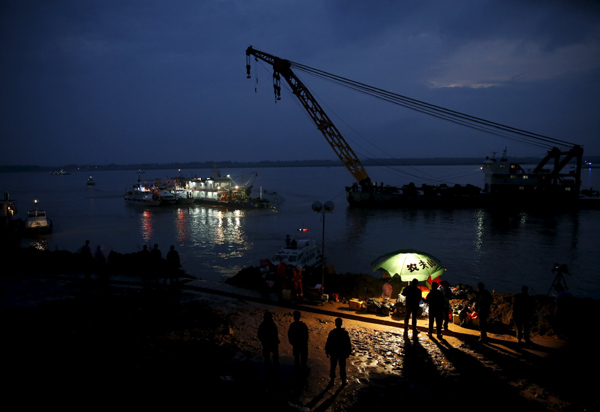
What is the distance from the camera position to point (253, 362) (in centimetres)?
622

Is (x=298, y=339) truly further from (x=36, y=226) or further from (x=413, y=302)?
(x=36, y=226)

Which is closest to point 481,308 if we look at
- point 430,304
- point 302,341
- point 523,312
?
point 523,312

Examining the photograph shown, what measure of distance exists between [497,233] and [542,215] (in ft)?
62.4

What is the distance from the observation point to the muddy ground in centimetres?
514

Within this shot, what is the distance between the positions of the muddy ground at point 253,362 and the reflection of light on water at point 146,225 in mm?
23100

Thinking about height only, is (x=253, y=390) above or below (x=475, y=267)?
above

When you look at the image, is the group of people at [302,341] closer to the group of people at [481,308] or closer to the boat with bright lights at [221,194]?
the group of people at [481,308]

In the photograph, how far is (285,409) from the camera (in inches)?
191

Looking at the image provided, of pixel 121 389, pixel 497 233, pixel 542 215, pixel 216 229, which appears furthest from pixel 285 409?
pixel 542 215

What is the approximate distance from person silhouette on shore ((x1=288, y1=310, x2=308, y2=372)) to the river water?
24.6 ft

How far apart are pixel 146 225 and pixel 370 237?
78.2 ft

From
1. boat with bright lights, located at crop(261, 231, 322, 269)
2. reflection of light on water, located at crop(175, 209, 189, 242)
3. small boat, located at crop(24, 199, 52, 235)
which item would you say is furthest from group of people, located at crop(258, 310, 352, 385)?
small boat, located at crop(24, 199, 52, 235)

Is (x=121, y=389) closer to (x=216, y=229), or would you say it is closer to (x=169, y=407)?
(x=169, y=407)

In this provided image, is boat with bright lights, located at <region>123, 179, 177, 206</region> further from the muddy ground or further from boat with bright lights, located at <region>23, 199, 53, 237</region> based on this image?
the muddy ground
